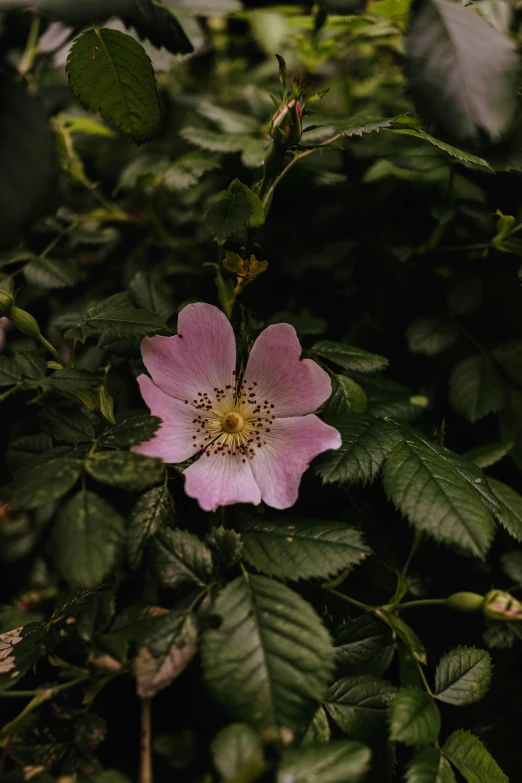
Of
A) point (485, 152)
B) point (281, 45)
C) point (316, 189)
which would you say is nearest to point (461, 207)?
point (485, 152)

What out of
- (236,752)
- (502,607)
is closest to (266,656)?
(236,752)

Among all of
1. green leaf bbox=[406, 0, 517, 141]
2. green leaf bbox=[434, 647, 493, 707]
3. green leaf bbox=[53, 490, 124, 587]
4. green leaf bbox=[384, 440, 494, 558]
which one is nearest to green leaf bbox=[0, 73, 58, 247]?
green leaf bbox=[53, 490, 124, 587]

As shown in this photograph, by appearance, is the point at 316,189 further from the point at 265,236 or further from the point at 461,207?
the point at 461,207

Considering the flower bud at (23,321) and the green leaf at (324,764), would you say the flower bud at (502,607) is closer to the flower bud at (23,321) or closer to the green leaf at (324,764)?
the green leaf at (324,764)

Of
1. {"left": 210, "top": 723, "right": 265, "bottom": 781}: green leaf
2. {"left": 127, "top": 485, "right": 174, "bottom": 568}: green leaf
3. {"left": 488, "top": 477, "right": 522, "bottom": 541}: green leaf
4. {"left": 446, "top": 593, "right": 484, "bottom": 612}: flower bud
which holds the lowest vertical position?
{"left": 488, "top": 477, "right": 522, "bottom": 541}: green leaf

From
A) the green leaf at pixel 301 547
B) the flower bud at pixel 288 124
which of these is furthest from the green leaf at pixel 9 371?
the flower bud at pixel 288 124

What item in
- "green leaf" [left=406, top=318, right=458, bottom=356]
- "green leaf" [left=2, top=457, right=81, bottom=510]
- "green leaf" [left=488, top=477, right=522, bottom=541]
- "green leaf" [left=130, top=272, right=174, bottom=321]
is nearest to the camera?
"green leaf" [left=2, top=457, right=81, bottom=510]

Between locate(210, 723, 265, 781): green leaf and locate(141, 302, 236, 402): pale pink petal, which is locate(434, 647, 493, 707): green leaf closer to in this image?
locate(210, 723, 265, 781): green leaf
